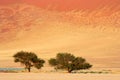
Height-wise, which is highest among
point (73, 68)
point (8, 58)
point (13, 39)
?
point (13, 39)

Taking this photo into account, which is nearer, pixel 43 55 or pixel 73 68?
pixel 73 68

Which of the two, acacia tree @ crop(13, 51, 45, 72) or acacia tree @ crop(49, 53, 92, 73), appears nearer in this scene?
acacia tree @ crop(49, 53, 92, 73)

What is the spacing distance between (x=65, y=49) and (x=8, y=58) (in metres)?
22.6

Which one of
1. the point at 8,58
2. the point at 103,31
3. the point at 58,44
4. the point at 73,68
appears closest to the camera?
the point at 73,68

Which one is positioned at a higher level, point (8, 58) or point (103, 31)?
point (103, 31)

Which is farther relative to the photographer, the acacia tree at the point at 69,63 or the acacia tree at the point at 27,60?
the acacia tree at the point at 27,60

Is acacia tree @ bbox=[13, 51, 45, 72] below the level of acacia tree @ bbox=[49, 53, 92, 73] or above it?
above

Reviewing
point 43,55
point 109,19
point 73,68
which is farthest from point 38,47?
point 73,68

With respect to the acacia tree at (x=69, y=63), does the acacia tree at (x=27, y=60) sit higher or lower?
higher

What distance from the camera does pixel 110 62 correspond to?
130500mm

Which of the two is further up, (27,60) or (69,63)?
(27,60)

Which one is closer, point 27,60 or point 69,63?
point 69,63

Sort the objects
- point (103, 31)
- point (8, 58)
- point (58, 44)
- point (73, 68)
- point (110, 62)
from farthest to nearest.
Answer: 1. point (103, 31)
2. point (58, 44)
3. point (8, 58)
4. point (110, 62)
5. point (73, 68)

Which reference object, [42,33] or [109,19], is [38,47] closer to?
[42,33]
